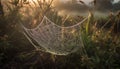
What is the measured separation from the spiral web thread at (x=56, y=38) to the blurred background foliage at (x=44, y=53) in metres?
0.12

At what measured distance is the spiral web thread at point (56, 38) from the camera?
5.63 metres

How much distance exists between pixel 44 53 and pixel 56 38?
41 centimetres

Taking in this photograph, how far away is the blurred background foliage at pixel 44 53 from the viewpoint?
5.45 m

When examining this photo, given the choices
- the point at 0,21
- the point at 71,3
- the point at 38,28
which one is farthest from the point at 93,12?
the point at 0,21

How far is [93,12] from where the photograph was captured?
700 centimetres

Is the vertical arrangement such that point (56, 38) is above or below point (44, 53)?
above

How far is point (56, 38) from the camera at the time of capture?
589cm

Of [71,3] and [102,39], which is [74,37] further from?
[71,3]

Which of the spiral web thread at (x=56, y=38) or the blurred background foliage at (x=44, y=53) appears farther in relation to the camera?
the spiral web thread at (x=56, y=38)

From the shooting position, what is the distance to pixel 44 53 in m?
5.61

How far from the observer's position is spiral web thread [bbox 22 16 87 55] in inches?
222

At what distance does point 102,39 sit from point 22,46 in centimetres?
139

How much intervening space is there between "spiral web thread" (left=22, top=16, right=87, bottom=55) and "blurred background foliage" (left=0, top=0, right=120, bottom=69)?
0.12 meters

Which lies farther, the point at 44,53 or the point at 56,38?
the point at 56,38
